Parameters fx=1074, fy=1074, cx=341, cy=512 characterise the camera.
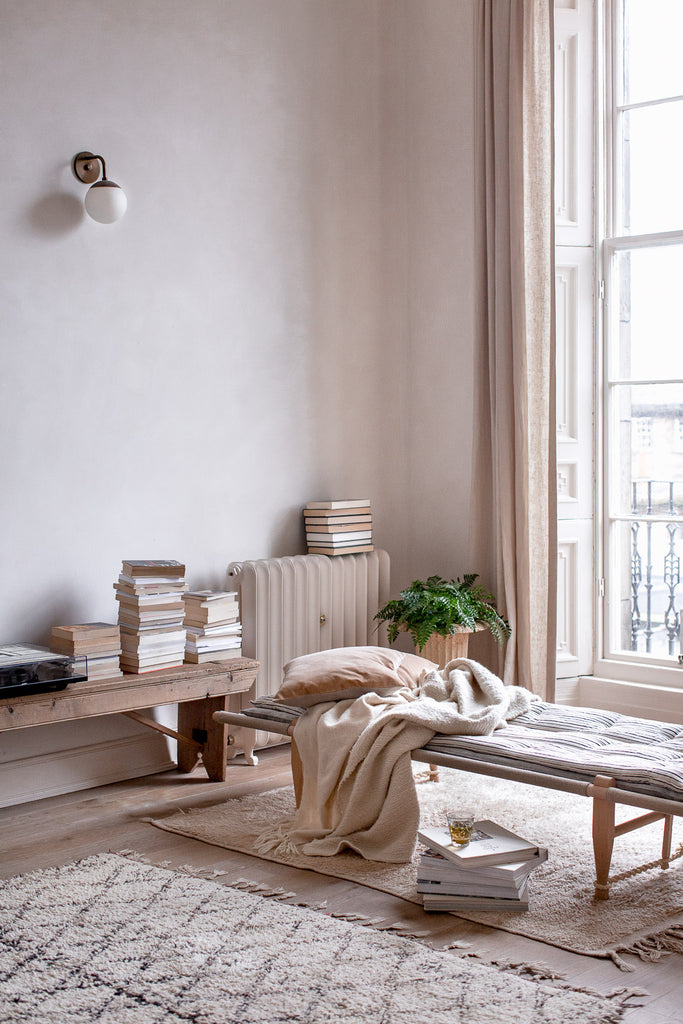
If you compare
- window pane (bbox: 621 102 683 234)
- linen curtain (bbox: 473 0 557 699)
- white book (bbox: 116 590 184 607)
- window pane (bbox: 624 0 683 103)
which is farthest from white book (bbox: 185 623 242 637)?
window pane (bbox: 624 0 683 103)

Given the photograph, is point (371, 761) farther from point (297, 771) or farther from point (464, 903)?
point (464, 903)

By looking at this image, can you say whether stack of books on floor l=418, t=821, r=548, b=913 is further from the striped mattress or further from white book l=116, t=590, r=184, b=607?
white book l=116, t=590, r=184, b=607

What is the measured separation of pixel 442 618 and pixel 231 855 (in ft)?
4.55

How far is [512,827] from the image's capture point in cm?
321

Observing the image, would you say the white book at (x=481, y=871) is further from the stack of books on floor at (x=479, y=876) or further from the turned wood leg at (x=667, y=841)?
the turned wood leg at (x=667, y=841)

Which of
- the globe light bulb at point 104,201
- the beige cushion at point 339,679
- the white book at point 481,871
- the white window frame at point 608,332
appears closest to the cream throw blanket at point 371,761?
the beige cushion at point 339,679

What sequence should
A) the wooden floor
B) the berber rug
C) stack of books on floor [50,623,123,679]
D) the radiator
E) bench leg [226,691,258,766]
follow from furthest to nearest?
the radiator → bench leg [226,691,258,766] → stack of books on floor [50,623,123,679] → the wooden floor → the berber rug

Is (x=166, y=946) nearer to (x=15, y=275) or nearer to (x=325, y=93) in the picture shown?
(x=15, y=275)

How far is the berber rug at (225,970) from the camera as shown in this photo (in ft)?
6.78

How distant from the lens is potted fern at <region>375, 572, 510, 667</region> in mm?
4059

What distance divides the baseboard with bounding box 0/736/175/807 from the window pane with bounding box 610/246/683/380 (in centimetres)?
242

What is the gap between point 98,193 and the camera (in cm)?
358

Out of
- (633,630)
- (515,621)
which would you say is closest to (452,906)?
(515,621)

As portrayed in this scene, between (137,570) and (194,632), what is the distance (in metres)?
0.34
